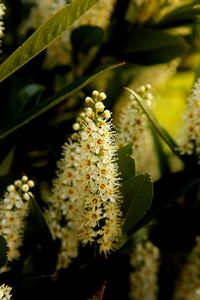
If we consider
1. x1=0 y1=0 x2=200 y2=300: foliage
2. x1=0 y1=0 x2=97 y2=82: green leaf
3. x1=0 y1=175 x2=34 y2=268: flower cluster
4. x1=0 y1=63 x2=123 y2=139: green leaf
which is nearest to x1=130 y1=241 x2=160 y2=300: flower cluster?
x1=0 y1=0 x2=200 y2=300: foliage

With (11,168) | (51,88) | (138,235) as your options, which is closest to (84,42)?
(51,88)

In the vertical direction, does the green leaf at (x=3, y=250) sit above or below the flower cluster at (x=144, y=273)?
above

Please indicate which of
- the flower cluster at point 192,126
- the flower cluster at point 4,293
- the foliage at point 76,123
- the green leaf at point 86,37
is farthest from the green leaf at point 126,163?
the green leaf at point 86,37

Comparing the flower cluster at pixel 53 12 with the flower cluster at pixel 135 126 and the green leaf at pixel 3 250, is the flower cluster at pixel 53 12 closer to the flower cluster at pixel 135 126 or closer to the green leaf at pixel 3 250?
the flower cluster at pixel 135 126

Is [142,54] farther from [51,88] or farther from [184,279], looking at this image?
[184,279]

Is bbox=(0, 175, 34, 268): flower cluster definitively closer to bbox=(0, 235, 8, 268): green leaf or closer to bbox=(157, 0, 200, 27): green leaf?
bbox=(0, 235, 8, 268): green leaf

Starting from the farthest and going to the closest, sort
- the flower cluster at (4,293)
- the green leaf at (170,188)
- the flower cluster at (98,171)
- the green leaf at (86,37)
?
the green leaf at (86,37), the green leaf at (170,188), the flower cluster at (98,171), the flower cluster at (4,293)
